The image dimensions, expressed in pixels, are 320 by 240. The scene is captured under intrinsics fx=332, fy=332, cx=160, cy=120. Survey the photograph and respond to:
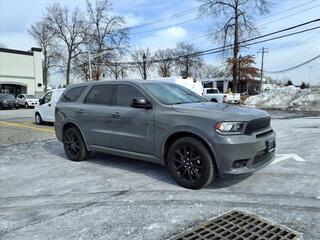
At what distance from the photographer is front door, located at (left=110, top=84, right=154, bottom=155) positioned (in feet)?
18.4

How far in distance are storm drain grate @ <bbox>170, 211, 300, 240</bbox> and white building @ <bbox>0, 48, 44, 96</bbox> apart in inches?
1693

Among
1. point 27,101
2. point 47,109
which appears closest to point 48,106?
point 47,109

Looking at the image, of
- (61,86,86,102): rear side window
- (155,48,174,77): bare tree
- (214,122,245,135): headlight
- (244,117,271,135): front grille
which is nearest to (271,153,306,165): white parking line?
(244,117,271,135): front grille

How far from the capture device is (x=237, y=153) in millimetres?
4660

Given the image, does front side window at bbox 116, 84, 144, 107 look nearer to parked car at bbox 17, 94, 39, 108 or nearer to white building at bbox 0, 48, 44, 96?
parked car at bbox 17, 94, 39, 108

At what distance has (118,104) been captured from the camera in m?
6.25

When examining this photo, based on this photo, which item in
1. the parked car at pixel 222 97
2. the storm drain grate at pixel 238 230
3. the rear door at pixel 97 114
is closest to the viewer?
the storm drain grate at pixel 238 230

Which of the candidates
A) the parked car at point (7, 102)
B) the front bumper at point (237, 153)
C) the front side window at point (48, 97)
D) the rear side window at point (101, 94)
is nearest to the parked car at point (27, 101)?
the parked car at point (7, 102)

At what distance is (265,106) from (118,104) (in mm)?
24953

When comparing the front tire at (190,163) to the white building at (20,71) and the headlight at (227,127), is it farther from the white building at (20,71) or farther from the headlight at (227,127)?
the white building at (20,71)

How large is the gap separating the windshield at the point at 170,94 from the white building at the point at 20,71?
132ft

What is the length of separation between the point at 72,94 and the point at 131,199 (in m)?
3.54

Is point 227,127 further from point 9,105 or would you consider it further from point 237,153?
point 9,105

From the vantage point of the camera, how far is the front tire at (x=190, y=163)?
15.9 ft
